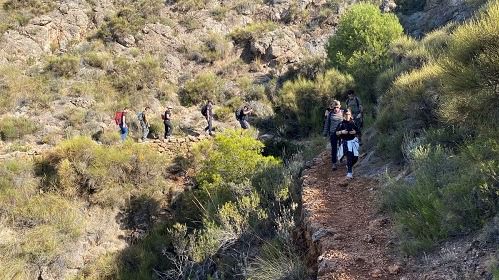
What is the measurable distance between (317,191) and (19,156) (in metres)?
10.2

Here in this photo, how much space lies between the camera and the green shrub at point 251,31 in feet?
80.8

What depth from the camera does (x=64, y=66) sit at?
778 inches

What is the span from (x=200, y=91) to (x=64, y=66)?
254 inches

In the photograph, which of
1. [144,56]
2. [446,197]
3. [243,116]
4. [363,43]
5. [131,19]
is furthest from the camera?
[131,19]

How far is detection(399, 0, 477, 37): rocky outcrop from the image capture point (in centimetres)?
1900

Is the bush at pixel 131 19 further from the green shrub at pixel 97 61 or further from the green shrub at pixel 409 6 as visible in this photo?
the green shrub at pixel 409 6

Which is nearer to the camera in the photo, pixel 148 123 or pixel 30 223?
A: pixel 30 223

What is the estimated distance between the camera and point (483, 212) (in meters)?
4.39

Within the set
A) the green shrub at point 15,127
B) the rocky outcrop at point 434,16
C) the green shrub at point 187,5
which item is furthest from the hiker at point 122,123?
the rocky outcrop at point 434,16

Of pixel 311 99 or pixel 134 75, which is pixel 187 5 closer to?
pixel 134 75

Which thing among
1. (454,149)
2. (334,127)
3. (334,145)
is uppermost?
(454,149)

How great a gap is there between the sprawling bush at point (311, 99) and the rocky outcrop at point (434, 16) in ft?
18.8

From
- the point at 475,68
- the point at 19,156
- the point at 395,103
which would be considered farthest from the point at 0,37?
the point at 475,68

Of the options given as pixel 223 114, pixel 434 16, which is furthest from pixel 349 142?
pixel 434 16
